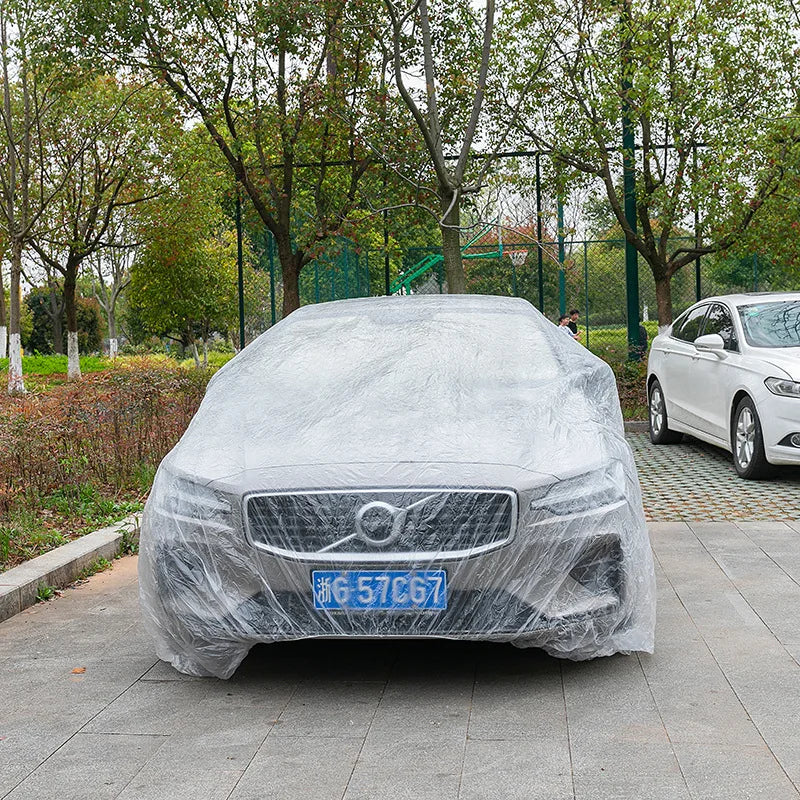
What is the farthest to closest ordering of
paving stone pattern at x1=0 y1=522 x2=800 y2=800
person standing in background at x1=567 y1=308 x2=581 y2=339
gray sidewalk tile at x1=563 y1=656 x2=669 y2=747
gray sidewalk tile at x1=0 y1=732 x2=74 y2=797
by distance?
1. person standing in background at x1=567 y1=308 x2=581 y2=339
2. gray sidewalk tile at x1=563 y1=656 x2=669 y2=747
3. gray sidewalk tile at x1=0 y1=732 x2=74 y2=797
4. paving stone pattern at x1=0 y1=522 x2=800 y2=800

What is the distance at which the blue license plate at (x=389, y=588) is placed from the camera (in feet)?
13.4

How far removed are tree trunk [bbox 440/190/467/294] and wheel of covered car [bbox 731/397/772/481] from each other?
5.12 m

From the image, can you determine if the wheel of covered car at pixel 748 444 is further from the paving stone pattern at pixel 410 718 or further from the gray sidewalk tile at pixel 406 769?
the gray sidewalk tile at pixel 406 769

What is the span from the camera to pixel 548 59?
52.0 ft

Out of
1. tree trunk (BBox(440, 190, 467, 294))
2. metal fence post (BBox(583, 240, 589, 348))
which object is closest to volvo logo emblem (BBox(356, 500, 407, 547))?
tree trunk (BBox(440, 190, 467, 294))

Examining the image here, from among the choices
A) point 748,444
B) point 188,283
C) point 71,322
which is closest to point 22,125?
point 71,322

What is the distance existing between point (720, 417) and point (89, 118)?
18683mm

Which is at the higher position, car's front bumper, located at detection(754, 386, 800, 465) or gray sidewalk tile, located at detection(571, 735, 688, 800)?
car's front bumper, located at detection(754, 386, 800, 465)

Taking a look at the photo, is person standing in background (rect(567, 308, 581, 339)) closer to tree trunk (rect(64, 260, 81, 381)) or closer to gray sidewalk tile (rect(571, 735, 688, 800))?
tree trunk (rect(64, 260, 81, 381))

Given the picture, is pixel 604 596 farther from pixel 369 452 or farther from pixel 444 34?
pixel 444 34

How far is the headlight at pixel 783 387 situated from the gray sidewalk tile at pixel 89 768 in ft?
21.3

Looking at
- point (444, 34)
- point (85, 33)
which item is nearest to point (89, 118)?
point (85, 33)

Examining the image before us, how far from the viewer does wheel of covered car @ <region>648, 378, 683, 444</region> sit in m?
11.9

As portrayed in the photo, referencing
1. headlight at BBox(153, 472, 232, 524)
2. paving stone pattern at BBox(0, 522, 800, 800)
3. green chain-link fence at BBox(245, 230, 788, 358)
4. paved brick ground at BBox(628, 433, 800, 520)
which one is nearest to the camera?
paving stone pattern at BBox(0, 522, 800, 800)
